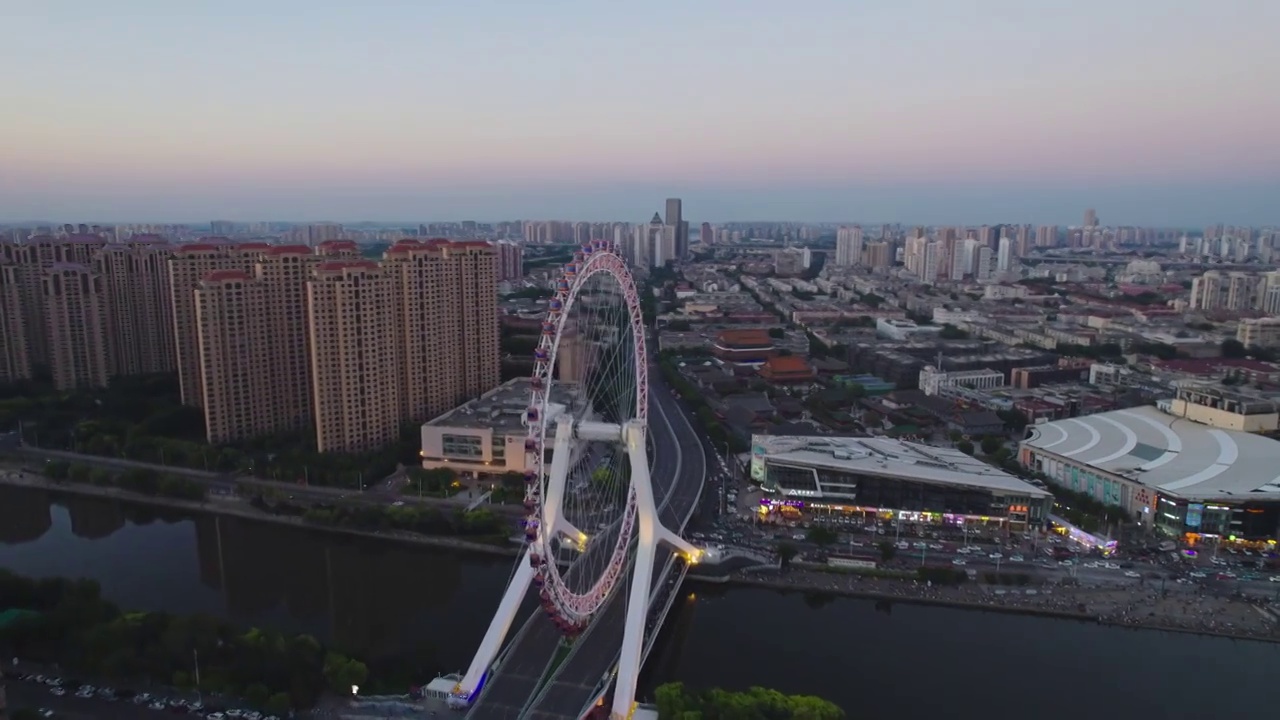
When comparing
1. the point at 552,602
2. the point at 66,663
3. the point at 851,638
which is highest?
the point at 552,602

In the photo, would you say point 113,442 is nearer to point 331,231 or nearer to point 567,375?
point 567,375

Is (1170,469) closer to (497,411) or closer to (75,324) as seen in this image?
(497,411)

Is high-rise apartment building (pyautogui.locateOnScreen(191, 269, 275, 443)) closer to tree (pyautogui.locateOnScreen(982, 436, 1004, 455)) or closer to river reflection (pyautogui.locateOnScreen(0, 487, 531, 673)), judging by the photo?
river reflection (pyautogui.locateOnScreen(0, 487, 531, 673))

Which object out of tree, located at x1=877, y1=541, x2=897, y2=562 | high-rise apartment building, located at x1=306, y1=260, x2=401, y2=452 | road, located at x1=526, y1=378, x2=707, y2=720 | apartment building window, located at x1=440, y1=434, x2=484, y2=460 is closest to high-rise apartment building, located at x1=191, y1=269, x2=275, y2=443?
high-rise apartment building, located at x1=306, y1=260, x2=401, y2=452

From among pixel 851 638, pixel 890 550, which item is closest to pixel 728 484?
pixel 890 550

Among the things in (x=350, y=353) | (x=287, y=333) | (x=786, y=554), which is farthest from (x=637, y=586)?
(x=287, y=333)

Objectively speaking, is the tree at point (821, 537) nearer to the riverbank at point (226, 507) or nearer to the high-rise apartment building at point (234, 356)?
the riverbank at point (226, 507)

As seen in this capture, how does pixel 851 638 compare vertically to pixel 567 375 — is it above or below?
below

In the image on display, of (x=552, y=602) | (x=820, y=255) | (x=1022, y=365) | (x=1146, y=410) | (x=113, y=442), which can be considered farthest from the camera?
(x=820, y=255)
